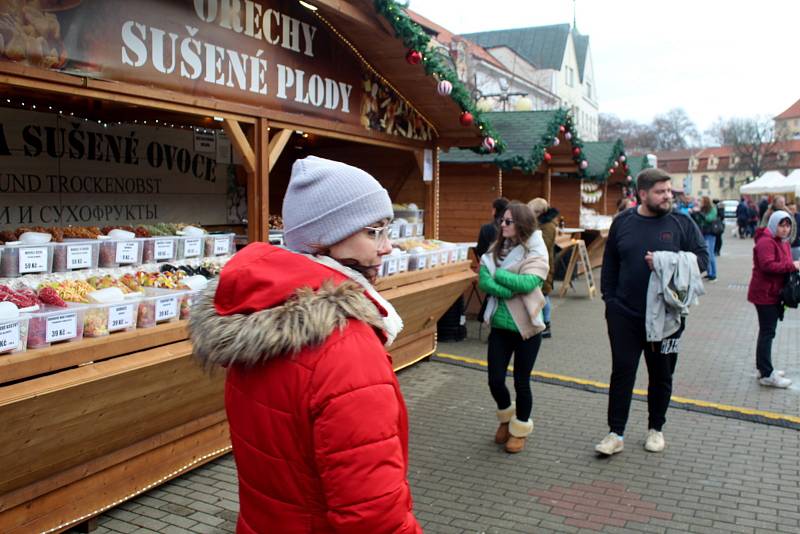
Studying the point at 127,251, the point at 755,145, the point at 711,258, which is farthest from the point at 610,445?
the point at 755,145

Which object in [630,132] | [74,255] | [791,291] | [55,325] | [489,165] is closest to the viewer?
[55,325]

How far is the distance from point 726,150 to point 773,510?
385 feet

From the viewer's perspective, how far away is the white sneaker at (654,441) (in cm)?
552

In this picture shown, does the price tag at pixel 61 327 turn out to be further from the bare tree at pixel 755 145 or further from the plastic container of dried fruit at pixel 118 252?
the bare tree at pixel 755 145

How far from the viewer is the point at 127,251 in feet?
16.3

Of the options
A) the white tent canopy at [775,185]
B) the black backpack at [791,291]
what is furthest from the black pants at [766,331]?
the white tent canopy at [775,185]

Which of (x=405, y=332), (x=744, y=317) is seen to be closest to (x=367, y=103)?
(x=405, y=332)

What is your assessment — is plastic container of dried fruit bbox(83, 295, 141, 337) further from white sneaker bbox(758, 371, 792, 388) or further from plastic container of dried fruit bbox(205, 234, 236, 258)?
white sneaker bbox(758, 371, 792, 388)

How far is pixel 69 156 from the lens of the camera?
5.88 m

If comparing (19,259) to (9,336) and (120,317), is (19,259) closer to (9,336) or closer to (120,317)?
(120,317)

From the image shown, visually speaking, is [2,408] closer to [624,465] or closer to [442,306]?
[624,465]

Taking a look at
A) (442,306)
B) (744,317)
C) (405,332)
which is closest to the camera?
(405,332)

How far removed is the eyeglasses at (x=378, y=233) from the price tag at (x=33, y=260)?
10.5ft

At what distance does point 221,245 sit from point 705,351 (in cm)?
650
